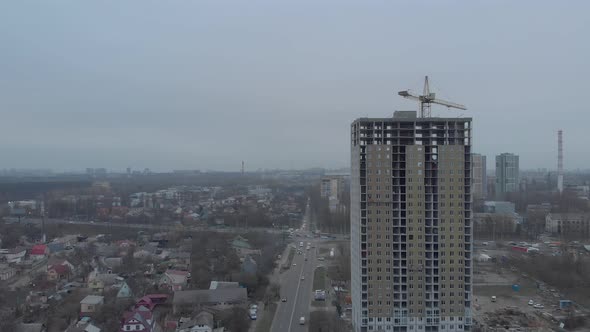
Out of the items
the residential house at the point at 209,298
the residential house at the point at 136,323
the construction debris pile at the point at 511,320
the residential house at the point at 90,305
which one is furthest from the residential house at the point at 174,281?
the construction debris pile at the point at 511,320

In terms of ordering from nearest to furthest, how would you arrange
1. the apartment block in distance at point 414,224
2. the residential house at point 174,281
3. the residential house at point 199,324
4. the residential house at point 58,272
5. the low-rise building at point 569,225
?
1. the apartment block in distance at point 414,224
2. the residential house at point 199,324
3. the residential house at point 174,281
4. the residential house at point 58,272
5. the low-rise building at point 569,225

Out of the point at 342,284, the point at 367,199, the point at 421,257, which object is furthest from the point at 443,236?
the point at 342,284

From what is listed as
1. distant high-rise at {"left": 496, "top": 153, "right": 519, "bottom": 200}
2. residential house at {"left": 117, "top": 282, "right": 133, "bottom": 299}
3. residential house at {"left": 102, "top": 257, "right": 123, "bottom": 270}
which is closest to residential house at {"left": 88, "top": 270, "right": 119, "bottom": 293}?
residential house at {"left": 117, "top": 282, "right": 133, "bottom": 299}

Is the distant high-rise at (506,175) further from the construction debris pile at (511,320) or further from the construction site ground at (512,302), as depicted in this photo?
the construction debris pile at (511,320)

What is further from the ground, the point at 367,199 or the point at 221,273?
the point at 367,199

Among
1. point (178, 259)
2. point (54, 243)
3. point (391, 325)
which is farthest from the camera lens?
point (54, 243)

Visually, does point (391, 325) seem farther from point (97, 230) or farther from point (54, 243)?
point (97, 230)

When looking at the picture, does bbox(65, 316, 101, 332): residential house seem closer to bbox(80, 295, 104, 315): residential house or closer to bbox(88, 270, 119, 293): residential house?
bbox(80, 295, 104, 315): residential house
